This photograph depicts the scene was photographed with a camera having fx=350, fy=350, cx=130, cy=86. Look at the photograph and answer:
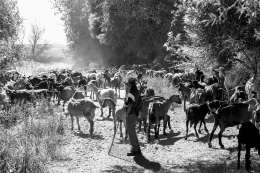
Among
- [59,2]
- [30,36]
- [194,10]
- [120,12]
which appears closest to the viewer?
[194,10]

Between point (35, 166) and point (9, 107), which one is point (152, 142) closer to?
point (35, 166)

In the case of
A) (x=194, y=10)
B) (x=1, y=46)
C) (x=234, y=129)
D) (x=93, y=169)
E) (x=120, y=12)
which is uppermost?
(x=120, y=12)

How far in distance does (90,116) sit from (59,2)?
48744mm

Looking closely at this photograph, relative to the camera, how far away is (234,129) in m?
12.6

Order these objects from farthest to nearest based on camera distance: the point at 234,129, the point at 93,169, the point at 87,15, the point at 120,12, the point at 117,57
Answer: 1. the point at 87,15
2. the point at 117,57
3. the point at 120,12
4. the point at 234,129
5. the point at 93,169

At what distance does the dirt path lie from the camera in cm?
884

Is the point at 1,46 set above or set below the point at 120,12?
below

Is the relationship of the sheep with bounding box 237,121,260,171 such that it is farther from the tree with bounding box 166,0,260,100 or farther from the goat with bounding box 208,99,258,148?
the tree with bounding box 166,0,260,100

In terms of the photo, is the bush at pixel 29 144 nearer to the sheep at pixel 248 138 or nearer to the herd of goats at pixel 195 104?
the herd of goats at pixel 195 104

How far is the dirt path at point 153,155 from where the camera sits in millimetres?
8836

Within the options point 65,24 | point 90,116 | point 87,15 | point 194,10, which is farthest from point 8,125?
point 65,24

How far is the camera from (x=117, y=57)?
1863 inches

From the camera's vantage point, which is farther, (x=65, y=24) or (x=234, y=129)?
(x=65, y=24)

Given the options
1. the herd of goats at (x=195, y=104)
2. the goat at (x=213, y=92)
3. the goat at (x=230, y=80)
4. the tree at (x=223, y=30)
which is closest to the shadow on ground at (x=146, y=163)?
the herd of goats at (x=195, y=104)
